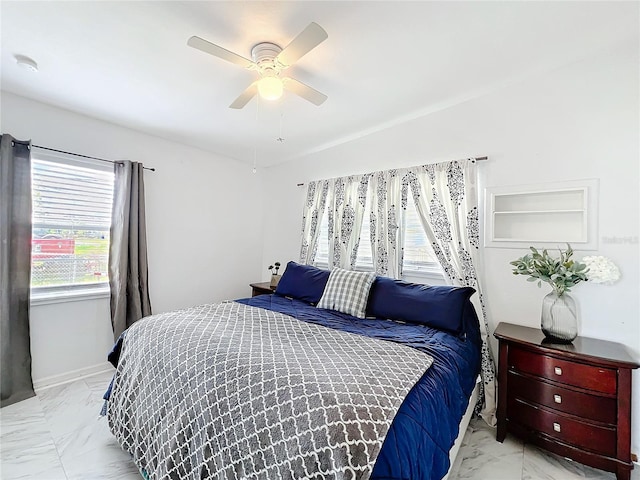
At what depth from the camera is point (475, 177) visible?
245 centimetres

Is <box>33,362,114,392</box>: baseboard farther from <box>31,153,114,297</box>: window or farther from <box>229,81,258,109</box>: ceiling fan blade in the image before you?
<box>229,81,258,109</box>: ceiling fan blade

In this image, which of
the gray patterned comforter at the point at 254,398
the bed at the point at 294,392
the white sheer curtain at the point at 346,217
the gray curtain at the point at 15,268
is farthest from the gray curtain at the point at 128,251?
the white sheer curtain at the point at 346,217

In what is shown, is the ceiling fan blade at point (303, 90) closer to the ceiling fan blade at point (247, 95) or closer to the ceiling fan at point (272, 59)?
the ceiling fan at point (272, 59)

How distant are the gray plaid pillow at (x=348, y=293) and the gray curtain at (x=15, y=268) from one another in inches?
99.2

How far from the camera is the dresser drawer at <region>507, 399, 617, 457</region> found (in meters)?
1.62

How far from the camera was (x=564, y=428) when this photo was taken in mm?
1723

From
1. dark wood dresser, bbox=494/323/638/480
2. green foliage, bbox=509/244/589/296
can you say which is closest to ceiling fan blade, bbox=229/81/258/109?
green foliage, bbox=509/244/589/296

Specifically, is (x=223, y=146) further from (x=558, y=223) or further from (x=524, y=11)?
(x=558, y=223)

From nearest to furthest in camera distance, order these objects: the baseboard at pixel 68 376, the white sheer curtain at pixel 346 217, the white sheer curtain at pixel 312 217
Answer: the baseboard at pixel 68 376 < the white sheer curtain at pixel 346 217 < the white sheer curtain at pixel 312 217

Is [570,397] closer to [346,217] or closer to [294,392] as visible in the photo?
[294,392]

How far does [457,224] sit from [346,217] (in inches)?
47.7

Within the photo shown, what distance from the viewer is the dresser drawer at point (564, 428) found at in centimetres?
162

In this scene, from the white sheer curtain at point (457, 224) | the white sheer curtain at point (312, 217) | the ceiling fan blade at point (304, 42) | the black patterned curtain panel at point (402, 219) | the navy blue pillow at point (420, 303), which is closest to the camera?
the ceiling fan blade at point (304, 42)

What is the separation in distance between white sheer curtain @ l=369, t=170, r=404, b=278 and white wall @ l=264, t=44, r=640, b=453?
1.01 feet
